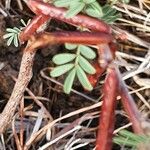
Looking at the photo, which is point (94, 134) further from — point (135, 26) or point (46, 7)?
point (46, 7)

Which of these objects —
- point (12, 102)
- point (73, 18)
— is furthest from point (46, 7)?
→ point (12, 102)

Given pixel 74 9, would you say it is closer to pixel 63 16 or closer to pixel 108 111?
pixel 63 16

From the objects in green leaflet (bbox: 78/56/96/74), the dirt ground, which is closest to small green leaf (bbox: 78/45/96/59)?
green leaflet (bbox: 78/56/96/74)

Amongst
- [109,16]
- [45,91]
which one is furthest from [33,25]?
[45,91]

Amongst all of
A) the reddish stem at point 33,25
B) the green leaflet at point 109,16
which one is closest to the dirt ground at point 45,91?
the green leaflet at point 109,16

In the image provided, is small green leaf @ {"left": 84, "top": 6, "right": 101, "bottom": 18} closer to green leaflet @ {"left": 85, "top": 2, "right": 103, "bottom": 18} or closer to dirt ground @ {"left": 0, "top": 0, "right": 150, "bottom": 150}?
green leaflet @ {"left": 85, "top": 2, "right": 103, "bottom": 18}

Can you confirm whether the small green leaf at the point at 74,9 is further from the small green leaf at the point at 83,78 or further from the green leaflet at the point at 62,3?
the small green leaf at the point at 83,78
